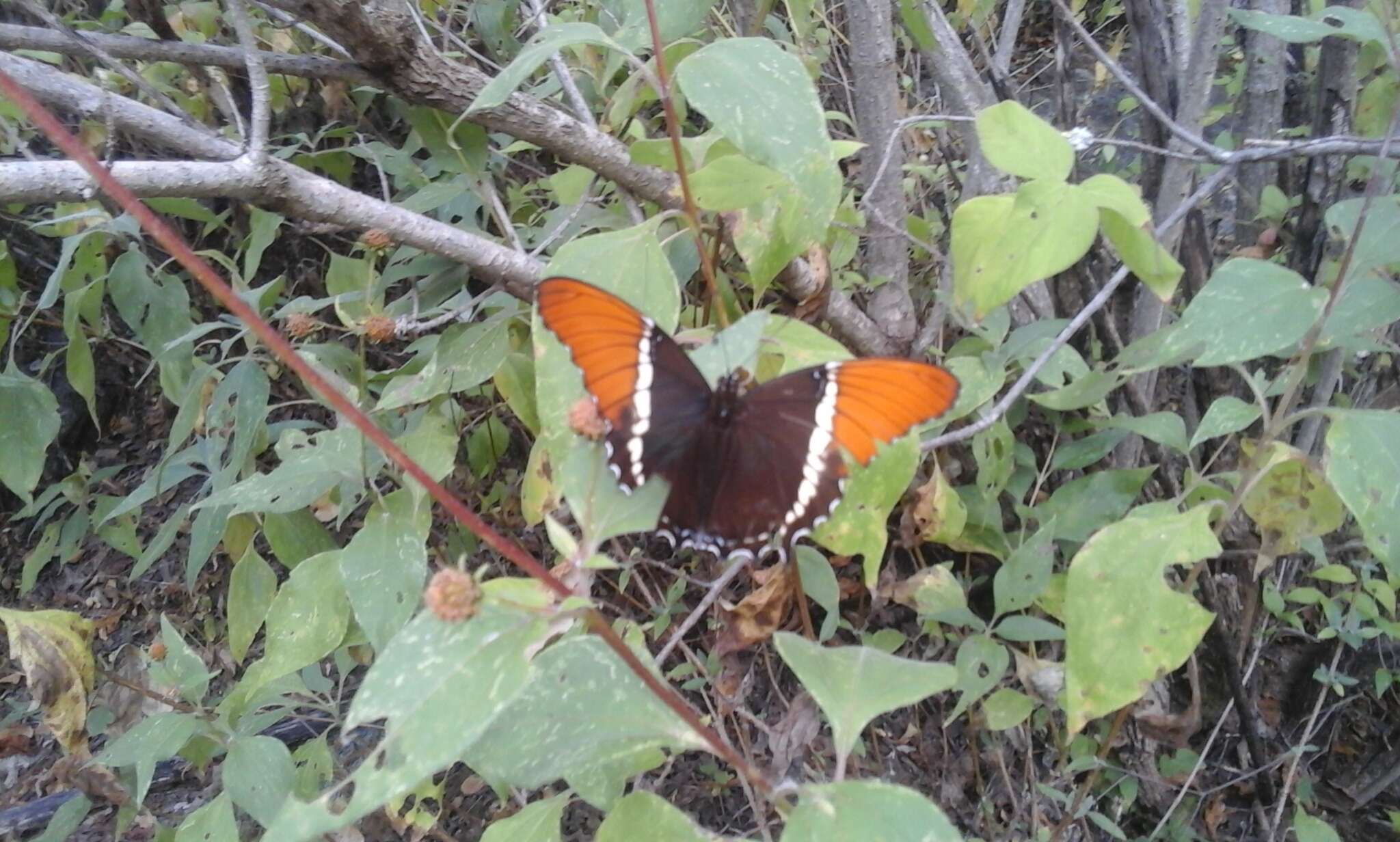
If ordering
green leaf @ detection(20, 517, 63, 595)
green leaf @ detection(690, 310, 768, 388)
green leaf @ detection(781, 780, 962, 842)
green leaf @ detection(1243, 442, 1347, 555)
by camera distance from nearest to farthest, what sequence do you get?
1. green leaf @ detection(781, 780, 962, 842)
2. green leaf @ detection(690, 310, 768, 388)
3. green leaf @ detection(1243, 442, 1347, 555)
4. green leaf @ detection(20, 517, 63, 595)

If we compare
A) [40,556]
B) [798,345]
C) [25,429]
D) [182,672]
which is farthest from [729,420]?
[40,556]

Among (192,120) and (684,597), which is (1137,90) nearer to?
(684,597)

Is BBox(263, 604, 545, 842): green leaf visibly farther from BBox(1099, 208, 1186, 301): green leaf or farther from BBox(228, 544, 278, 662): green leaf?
BBox(228, 544, 278, 662): green leaf

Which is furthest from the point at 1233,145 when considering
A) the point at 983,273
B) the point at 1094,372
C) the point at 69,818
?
the point at 69,818

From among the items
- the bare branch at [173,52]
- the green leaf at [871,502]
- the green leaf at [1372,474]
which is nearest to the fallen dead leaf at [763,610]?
the green leaf at [871,502]

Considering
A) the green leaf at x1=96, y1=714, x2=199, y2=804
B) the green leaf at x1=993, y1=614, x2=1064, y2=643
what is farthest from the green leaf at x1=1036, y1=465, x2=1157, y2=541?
the green leaf at x1=96, y1=714, x2=199, y2=804

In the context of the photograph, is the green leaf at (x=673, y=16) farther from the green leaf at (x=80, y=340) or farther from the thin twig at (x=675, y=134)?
the green leaf at (x=80, y=340)
